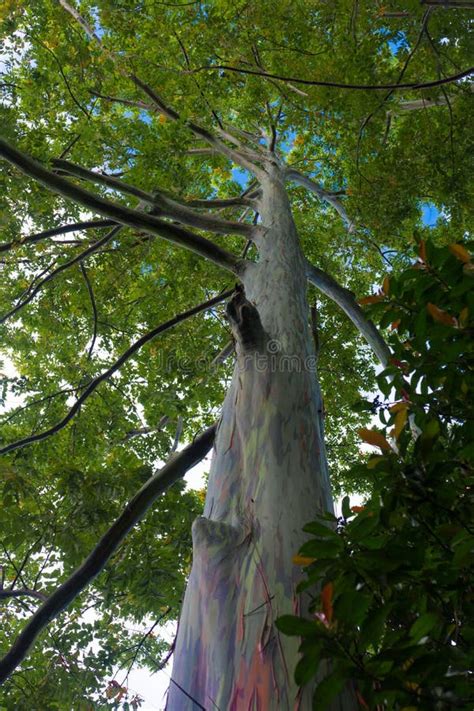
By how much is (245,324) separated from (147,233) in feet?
7.50

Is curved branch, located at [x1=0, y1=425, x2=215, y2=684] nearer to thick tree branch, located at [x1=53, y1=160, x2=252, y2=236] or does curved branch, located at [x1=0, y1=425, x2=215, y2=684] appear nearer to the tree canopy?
the tree canopy

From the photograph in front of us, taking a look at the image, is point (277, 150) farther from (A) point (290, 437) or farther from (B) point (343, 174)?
(A) point (290, 437)

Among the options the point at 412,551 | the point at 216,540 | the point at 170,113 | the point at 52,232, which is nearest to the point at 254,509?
the point at 216,540

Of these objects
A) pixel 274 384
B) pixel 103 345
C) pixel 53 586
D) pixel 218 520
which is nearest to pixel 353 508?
pixel 218 520

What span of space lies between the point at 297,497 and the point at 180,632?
0.63 metres

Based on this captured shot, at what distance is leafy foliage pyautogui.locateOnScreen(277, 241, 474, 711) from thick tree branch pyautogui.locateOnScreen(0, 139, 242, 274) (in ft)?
7.90

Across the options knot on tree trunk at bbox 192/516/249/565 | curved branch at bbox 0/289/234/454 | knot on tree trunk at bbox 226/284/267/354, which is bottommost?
knot on tree trunk at bbox 192/516/249/565

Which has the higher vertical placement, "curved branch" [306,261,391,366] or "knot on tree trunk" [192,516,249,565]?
"curved branch" [306,261,391,366]

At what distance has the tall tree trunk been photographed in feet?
4.66

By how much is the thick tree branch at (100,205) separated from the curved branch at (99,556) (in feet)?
5.18

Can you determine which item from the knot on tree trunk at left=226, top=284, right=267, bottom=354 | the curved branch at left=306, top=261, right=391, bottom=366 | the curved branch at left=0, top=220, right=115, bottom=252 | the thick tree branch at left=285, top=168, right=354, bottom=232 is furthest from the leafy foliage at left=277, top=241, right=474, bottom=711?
the thick tree branch at left=285, top=168, right=354, bottom=232

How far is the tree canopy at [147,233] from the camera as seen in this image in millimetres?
4082

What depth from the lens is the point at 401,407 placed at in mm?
1607

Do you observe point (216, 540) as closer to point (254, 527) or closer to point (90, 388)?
point (254, 527)
